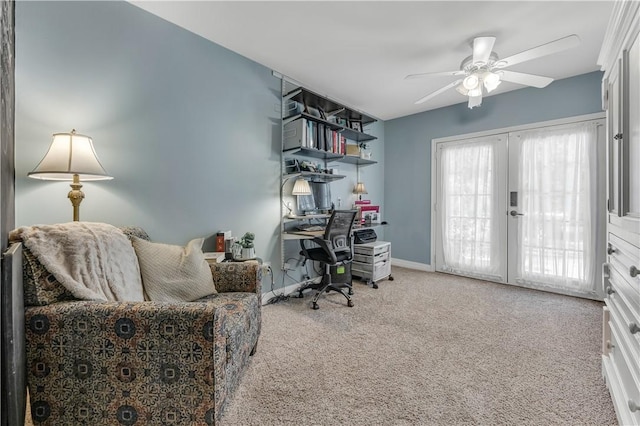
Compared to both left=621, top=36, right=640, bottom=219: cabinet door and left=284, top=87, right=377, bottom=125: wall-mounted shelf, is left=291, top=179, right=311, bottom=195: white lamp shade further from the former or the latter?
left=621, top=36, right=640, bottom=219: cabinet door

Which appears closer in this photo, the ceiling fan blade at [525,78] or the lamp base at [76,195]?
the lamp base at [76,195]

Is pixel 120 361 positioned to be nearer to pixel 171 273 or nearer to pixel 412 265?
pixel 171 273

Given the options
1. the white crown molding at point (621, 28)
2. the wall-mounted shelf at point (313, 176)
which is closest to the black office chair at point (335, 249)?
the wall-mounted shelf at point (313, 176)

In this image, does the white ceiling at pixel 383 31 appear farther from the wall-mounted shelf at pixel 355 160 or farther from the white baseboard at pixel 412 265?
the white baseboard at pixel 412 265

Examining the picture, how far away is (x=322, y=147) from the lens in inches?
126

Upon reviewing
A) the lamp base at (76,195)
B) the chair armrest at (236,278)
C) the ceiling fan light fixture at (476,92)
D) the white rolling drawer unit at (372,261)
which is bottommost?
the white rolling drawer unit at (372,261)

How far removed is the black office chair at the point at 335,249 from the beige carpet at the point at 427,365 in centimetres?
17

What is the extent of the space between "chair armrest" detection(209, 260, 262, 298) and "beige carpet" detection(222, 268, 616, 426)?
0.50 meters

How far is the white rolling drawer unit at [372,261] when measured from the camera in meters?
3.63

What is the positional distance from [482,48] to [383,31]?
0.80 m

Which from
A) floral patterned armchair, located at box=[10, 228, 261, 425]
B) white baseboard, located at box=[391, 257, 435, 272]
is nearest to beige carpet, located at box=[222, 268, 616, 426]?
floral patterned armchair, located at box=[10, 228, 261, 425]

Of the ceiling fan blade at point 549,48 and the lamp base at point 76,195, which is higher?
the ceiling fan blade at point 549,48

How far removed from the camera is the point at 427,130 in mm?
4332

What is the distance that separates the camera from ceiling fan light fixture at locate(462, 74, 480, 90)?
96.7 inches
